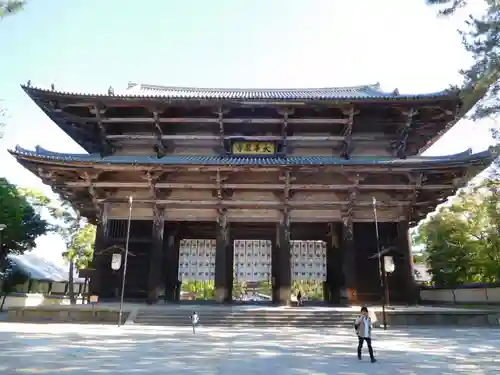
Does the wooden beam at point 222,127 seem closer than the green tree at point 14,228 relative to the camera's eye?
Yes

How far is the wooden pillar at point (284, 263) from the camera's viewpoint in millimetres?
16453

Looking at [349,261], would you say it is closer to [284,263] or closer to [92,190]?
[284,263]

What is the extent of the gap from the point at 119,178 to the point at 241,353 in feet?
38.4

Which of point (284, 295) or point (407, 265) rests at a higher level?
point (407, 265)

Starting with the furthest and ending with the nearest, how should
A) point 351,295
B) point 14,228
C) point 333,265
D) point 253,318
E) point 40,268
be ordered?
1. point 40,268
2. point 14,228
3. point 333,265
4. point 351,295
5. point 253,318

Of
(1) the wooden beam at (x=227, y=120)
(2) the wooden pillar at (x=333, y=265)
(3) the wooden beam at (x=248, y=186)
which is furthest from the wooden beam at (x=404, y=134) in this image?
(2) the wooden pillar at (x=333, y=265)

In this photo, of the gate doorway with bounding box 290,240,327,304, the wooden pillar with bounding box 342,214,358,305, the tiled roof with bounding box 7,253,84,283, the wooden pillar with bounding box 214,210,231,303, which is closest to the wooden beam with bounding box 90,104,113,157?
the wooden pillar with bounding box 214,210,231,303

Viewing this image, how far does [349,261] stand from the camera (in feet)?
55.2

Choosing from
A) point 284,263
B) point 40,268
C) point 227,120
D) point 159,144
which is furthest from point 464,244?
point 40,268

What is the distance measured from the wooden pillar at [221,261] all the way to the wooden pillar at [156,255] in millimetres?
2696

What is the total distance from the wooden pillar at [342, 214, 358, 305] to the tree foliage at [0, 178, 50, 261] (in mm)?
23235

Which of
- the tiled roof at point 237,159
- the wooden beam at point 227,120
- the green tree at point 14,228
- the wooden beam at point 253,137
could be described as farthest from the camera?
the green tree at point 14,228

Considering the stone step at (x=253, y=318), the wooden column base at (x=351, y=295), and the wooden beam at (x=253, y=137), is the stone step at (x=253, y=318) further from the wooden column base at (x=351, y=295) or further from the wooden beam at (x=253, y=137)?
the wooden beam at (x=253, y=137)

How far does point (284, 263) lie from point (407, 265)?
6.07m
